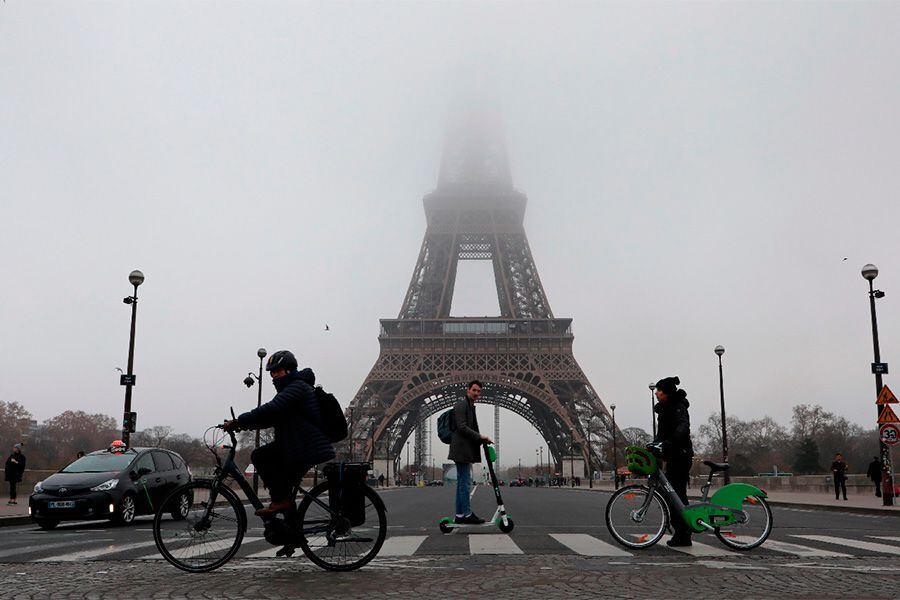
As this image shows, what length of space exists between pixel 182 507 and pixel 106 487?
7.73m

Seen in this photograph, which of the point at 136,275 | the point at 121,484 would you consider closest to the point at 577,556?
the point at 121,484

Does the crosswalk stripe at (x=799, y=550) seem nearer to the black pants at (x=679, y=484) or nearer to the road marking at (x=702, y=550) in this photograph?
the road marking at (x=702, y=550)

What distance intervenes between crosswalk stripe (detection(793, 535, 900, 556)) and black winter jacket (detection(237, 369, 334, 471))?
A: 564 centimetres

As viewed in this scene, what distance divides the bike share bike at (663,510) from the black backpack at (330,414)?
9.43 feet

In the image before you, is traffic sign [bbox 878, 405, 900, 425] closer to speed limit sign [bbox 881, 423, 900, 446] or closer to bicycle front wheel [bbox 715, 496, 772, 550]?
speed limit sign [bbox 881, 423, 900, 446]

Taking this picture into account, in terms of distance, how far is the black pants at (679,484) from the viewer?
8.17 metres

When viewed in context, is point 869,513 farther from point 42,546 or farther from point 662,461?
point 42,546

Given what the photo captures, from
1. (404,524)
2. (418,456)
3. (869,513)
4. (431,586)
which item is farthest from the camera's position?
(418,456)

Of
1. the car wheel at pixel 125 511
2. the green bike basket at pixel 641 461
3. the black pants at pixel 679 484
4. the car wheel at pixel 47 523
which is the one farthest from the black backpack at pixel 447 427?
the car wheel at pixel 47 523

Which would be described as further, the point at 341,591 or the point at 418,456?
the point at 418,456

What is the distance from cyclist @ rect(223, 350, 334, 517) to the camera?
621 centimetres

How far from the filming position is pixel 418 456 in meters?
111

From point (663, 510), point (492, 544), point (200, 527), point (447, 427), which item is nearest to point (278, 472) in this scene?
point (200, 527)

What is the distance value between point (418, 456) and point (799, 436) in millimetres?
46563
